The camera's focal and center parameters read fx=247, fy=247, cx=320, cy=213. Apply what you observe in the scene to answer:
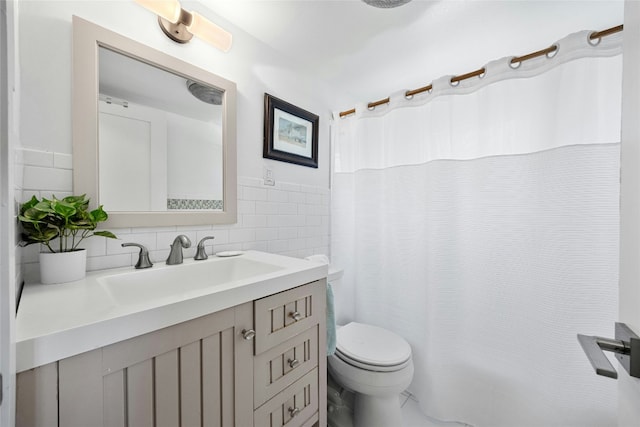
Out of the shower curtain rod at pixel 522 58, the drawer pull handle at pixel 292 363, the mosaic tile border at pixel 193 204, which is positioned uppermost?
the shower curtain rod at pixel 522 58

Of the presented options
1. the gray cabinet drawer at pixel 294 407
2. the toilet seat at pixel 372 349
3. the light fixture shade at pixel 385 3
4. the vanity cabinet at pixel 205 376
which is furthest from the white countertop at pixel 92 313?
the light fixture shade at pixel 385 3

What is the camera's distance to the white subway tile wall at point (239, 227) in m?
0.80

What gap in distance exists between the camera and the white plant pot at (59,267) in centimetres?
74

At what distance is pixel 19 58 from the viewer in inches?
29.9

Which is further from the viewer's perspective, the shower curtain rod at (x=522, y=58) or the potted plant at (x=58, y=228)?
the shower curtain rod at (x=522, y=58)

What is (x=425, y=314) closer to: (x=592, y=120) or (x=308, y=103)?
(x=592, y=120)

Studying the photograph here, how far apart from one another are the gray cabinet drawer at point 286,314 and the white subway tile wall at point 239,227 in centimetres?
58

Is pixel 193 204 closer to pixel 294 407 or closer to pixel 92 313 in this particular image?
pixel 92 313

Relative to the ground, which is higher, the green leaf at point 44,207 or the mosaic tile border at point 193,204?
the mosaic tile border at point 193,204

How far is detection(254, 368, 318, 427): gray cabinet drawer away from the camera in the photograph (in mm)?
807

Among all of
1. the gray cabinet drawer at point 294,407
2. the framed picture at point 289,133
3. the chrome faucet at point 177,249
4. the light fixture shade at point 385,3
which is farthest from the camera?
the framed picture at point 289,133

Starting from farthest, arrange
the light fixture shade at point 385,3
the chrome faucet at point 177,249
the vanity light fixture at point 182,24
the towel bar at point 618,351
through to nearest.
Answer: the light fixture shade at point 385,3
the chrome faucet at point 177,249
the vanity light fixture at point 182,24
the towel bar at point 618,351

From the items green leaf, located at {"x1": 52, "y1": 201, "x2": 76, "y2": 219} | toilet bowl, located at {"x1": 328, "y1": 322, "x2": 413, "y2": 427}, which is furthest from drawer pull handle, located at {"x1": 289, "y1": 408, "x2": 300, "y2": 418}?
green leaf, located at {"x1": 52, "y1": 201, "x2": 76, "y2": 219}

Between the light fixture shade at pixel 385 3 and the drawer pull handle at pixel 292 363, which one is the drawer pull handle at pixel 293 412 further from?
the light fixture shade at pixel 385 3
